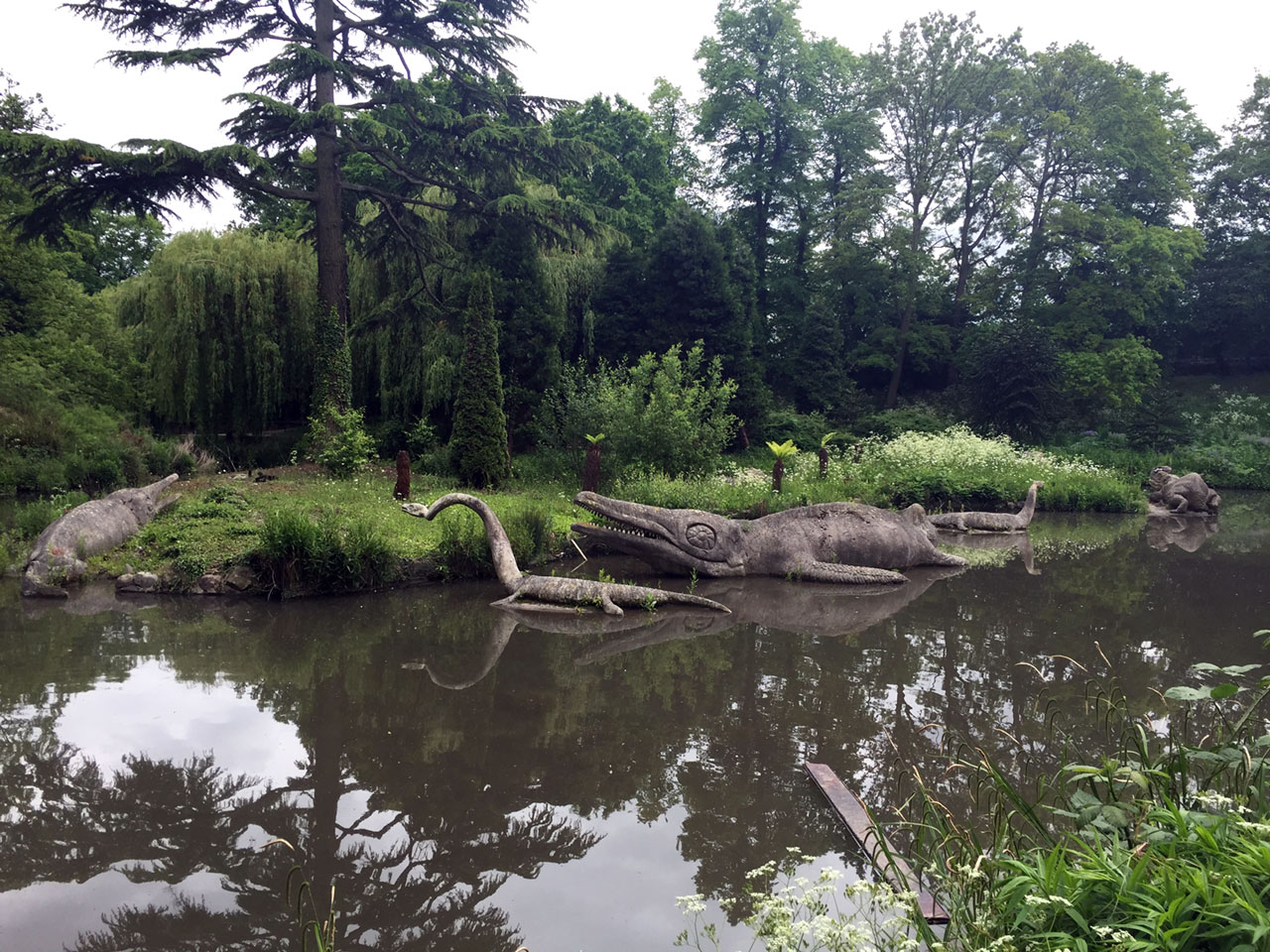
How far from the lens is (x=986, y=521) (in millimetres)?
14695

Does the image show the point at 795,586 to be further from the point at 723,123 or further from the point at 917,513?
the point at 723,123

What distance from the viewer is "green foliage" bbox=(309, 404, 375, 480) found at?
47.0 feet

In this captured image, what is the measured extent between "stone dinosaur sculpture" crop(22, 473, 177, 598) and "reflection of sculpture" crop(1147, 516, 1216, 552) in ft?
49.2

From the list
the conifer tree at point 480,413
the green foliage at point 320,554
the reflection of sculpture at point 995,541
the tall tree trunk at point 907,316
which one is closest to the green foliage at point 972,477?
the reflection of sculpture at point 995,541

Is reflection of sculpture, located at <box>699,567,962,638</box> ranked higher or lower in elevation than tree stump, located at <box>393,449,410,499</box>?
lower

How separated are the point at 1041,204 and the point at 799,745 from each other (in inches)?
1185

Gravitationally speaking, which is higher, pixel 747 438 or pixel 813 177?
pixel 813 177

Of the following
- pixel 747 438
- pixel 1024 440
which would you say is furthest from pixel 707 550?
pixel 1024 440

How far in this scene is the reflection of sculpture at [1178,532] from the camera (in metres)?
13.5

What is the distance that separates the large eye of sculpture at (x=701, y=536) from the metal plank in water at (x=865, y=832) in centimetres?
534

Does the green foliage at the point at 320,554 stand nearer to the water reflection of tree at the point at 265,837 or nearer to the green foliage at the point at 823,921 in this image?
the water reflection of tree at the point at 265,837

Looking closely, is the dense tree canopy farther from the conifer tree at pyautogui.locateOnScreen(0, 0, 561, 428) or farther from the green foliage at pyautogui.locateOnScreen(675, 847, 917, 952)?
the green foliage at pyautogui.locateOnScreen(675, 847, 917, 952)

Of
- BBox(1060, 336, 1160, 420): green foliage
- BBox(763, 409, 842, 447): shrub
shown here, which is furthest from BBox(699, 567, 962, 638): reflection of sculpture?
BBox(1060, 336, 1160, 420): green foliage

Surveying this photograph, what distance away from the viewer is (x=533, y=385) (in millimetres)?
19141
